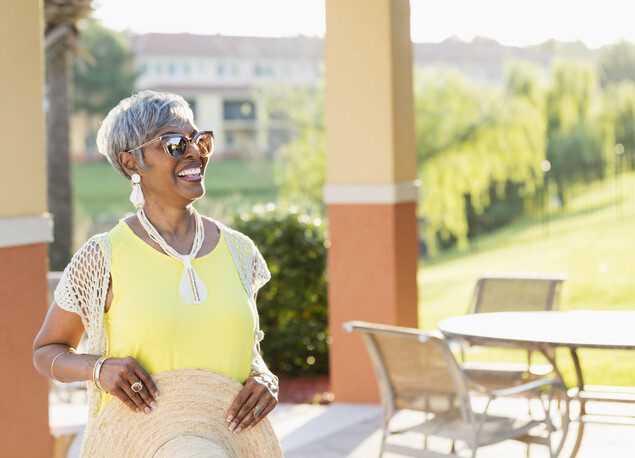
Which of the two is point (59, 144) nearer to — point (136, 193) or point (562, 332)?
point (562, 332)

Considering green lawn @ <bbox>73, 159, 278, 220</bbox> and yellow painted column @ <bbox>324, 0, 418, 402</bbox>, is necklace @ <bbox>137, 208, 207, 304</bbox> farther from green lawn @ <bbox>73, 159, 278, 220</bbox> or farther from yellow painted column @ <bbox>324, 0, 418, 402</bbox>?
green lawn @ <bbox>73, 159, 278, 220</bbox>

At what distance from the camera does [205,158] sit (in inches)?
113

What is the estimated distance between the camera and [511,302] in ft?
23.2

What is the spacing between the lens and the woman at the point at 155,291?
2.68 m

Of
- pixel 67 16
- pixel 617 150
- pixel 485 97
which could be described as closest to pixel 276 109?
pixel 485 97

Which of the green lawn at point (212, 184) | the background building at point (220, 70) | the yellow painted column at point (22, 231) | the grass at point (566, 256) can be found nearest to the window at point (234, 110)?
the background building at point (220, 70)

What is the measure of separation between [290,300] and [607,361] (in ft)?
18.2

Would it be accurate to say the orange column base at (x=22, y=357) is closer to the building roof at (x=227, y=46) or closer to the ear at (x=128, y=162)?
the ear at (x=128, y=162)

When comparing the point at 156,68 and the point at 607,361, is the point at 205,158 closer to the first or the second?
the point at 607,361

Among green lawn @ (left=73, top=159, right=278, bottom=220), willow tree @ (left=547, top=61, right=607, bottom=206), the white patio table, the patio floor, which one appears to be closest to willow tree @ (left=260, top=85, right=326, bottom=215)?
willow tree @ (left=547, top=61, right=607, bottom=206)

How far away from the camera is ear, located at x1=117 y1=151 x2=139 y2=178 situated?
2.85 meters

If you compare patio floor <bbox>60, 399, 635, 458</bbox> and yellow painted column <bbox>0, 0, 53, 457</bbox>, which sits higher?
yellow painted column <bbox>0, 0, 53, 457</bbox>

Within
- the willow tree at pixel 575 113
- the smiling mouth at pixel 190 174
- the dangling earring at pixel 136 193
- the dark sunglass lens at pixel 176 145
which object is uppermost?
the willow tree at pixel 575 113

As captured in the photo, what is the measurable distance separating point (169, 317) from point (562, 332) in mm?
3147
